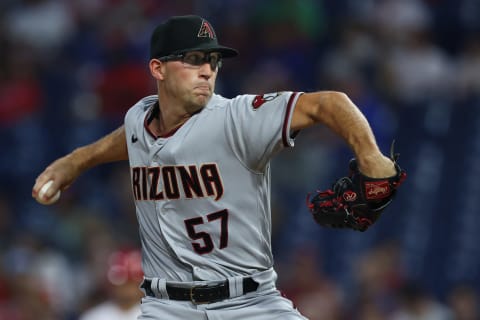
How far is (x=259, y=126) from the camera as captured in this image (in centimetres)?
395

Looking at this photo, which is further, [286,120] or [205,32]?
[205,32]

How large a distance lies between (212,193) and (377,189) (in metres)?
0.76

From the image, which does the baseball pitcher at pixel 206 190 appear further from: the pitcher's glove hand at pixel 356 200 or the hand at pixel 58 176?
the hand at pixel 58 176

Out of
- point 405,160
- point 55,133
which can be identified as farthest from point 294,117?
point 55,133

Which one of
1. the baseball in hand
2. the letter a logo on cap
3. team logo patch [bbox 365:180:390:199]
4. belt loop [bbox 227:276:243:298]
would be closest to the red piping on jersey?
team logo patch [bbox 365:180:390:199]

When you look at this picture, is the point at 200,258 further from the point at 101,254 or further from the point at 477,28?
the point at 477,28

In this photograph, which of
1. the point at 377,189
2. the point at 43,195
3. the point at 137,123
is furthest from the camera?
the point at 43,195

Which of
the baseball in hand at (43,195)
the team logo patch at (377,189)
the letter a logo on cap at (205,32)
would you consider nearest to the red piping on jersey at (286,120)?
the team logo patch at (377,189)

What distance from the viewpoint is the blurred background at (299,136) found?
786 centimetres

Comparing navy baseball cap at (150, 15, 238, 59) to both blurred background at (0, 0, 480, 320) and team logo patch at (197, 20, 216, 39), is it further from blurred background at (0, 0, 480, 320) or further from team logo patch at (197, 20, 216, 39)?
blurred background at (0, 0, 480, 320)

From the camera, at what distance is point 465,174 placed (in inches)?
313

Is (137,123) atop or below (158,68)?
below

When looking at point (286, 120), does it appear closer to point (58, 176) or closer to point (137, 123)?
point (137, 123)

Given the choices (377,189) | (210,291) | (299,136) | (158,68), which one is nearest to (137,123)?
(158,68)
